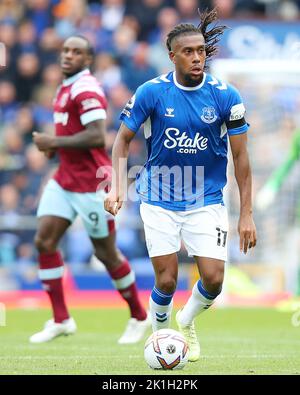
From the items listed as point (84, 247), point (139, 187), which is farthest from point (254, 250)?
point (139, 187)

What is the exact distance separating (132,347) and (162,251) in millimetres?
1875

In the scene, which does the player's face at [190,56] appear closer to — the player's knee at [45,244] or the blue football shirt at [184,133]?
the blue football shirt at [184,133]

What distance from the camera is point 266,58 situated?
56.6 ft

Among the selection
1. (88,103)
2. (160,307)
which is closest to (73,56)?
(88,103)

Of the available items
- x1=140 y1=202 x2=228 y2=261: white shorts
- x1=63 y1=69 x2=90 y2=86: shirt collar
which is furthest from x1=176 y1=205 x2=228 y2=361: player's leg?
x1=63 y1=69 x2=90 y2=86: shirt collar

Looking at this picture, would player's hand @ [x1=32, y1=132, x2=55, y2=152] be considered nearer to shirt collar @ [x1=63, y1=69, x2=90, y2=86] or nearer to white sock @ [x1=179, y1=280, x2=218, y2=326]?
shirt collar @ [x1=63, y1=69, x2=90, y2=86]

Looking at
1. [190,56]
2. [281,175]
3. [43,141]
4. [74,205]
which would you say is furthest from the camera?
[281,175]

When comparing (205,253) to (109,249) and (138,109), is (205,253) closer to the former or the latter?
(138,109)

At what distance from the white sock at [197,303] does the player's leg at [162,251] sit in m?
0.15

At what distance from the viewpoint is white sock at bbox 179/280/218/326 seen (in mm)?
7898

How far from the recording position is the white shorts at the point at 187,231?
7758 millimetres

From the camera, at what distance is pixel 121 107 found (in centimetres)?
1777

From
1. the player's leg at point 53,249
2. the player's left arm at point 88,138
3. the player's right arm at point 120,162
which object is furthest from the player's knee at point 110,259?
the player's right arm at point 120,162
